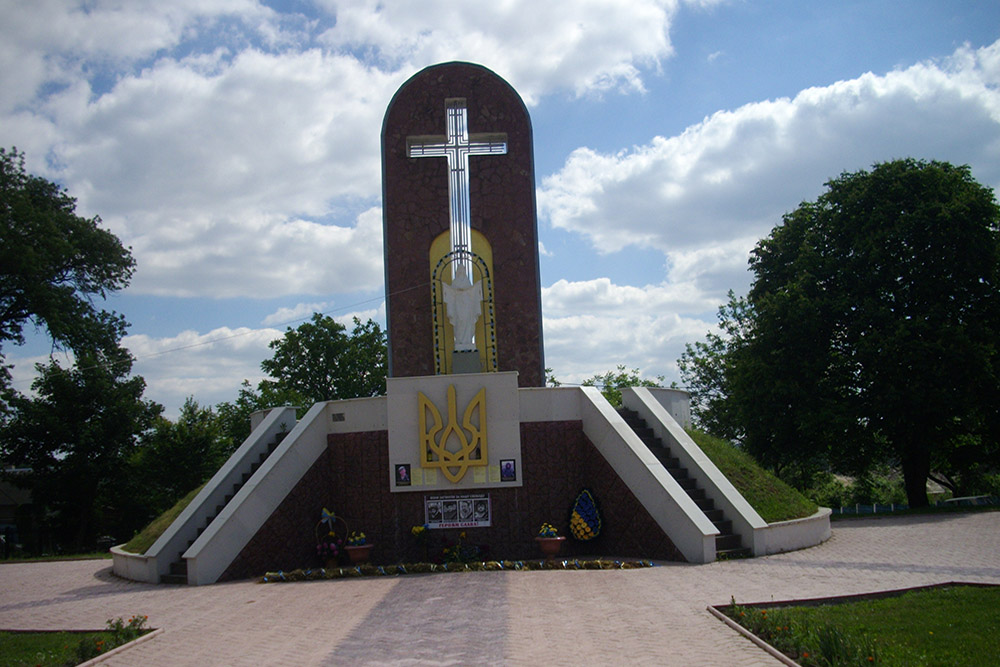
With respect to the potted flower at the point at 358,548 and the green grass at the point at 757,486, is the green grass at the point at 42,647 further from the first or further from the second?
the green grass at the point at 757,486

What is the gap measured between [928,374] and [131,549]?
18.7 metres

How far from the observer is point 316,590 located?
11594mm

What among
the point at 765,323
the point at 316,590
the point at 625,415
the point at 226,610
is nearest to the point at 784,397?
the point at 765,323

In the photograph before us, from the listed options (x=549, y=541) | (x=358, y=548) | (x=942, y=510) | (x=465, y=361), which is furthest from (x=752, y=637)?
(x=942, y=510)

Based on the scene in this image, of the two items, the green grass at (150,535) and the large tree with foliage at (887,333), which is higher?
the large tree with foliage at (887,333)

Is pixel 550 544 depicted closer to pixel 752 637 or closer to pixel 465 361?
pixel 465 361

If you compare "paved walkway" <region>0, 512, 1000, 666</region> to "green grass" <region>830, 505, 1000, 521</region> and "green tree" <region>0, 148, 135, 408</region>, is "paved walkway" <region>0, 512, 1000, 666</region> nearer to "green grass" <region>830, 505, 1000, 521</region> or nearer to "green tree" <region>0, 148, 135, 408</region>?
"green grass" <region>830, 505, 1000, 521</region>

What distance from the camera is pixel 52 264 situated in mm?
28719

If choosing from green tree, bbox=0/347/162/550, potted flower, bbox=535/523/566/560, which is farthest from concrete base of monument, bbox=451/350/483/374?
green tree, bbox=0/347/162/550

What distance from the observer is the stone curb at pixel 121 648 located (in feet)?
25.4

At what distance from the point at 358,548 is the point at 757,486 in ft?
24.5

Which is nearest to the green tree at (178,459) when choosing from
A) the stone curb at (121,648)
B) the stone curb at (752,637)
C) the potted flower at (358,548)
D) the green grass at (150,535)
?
the green grass at (150,535)

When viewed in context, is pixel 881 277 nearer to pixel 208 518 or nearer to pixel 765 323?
pixel 765 323

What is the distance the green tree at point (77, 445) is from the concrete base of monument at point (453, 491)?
1539cm
